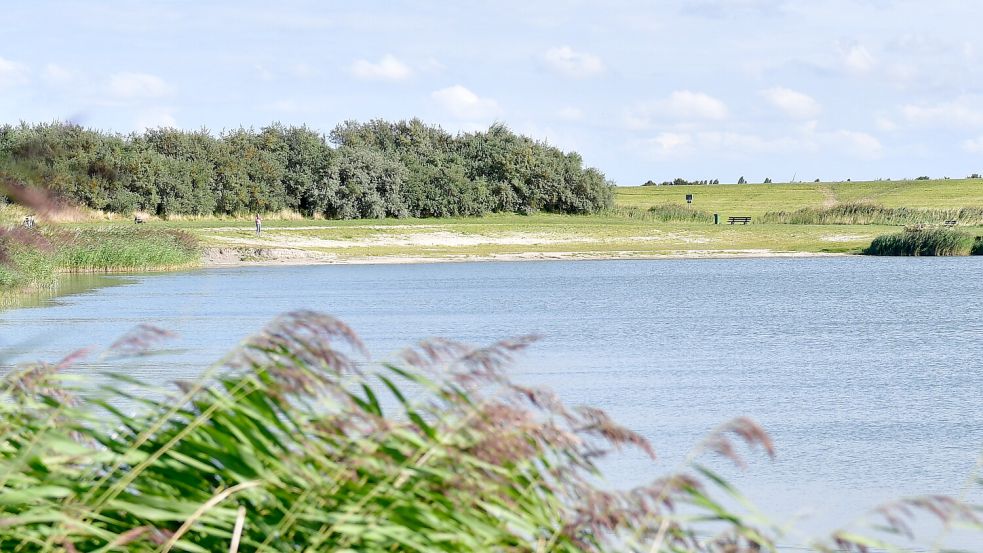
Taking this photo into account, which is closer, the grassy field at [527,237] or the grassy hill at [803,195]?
the grassy field at [527,237]

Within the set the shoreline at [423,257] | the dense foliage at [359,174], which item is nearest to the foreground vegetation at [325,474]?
the shoreline at [423,257]

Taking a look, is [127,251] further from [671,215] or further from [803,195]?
[803,195]

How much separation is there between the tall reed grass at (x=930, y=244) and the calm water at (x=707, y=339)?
6.27m

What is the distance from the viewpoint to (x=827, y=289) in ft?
116

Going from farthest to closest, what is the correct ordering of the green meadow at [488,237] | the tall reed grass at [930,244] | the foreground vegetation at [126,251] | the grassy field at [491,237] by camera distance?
1. the tall reed grass at [930,244]
2. the grassy field at [491,237]
3. the green meadow at [488,237]
4. the foreground vegetation at [126,251]

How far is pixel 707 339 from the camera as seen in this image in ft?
73.6

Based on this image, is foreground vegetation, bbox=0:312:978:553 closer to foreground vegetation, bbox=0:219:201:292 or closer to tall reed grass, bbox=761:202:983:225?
foreground vegetation, bbox=0:219:201:292

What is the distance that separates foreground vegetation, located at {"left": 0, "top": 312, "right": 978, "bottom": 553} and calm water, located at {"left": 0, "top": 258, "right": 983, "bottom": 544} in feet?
2.98

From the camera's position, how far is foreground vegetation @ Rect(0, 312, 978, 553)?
126 inches

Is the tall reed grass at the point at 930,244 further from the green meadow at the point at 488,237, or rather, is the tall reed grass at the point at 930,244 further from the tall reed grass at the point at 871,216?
the tall reed grass at the point at 871,216

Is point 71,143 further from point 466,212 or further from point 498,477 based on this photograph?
point 466,212

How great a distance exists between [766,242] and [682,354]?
40.3 meters

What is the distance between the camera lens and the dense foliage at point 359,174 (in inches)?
2650

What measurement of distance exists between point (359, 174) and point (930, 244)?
104 ft
